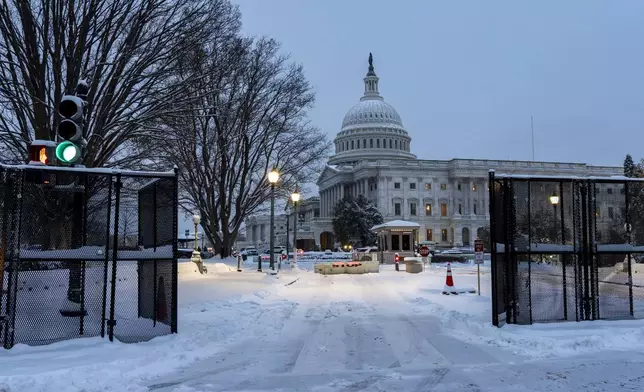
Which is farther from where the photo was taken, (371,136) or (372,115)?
(372,115)

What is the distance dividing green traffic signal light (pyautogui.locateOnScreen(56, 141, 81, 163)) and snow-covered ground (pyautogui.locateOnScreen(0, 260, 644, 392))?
2912 millimetres

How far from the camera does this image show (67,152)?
31.7ft

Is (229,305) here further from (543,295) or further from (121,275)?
(543,295)

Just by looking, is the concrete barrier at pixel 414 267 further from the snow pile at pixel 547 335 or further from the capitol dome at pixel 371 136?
the capitol dome at pixel 371 136

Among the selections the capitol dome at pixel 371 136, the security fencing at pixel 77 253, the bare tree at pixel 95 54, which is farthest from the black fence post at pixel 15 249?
the capitol dome at pixel 371 136

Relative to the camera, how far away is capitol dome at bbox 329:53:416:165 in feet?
502

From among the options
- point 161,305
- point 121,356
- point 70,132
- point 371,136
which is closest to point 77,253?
point 121,356

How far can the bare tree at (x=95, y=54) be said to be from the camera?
16.7 meters

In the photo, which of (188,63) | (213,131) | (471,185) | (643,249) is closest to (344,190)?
(471,185)

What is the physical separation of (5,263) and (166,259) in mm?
2468

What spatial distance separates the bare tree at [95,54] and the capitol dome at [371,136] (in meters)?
130

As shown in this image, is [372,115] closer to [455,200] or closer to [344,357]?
[455,200]

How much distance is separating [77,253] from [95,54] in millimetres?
11711

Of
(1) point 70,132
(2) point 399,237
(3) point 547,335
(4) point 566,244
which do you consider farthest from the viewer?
(2) point 399,237
